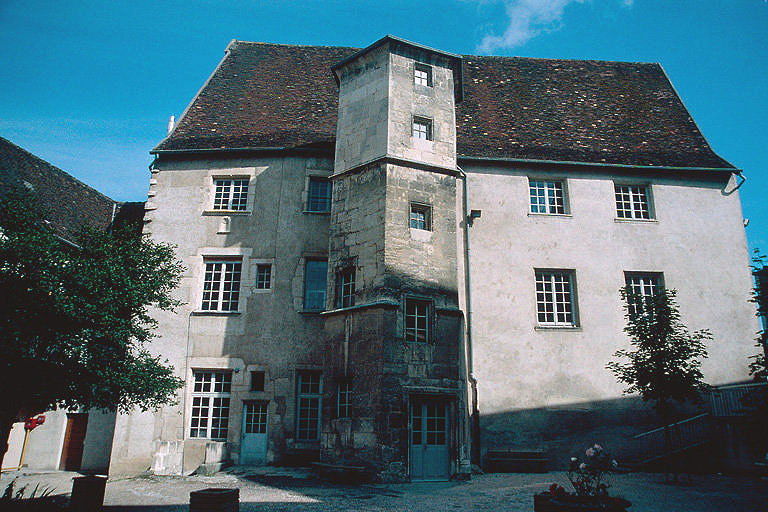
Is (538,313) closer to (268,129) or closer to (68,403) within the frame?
(268,129)

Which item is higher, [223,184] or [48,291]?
[223,184]

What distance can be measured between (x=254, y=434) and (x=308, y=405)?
148 centimetres

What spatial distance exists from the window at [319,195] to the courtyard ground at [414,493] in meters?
6.91

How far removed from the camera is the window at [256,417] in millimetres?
14180

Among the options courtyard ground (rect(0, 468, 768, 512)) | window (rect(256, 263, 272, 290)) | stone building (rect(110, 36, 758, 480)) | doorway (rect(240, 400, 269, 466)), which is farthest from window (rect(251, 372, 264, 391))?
window (rect(256, 263, 272, 290))

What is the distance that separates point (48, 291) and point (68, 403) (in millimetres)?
2191

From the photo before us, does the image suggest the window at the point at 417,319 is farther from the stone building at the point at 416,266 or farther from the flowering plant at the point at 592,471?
the flowering plant at the point at 592,471

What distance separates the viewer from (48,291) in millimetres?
9883

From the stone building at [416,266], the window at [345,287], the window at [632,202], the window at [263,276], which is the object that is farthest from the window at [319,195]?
the window at [632,202]

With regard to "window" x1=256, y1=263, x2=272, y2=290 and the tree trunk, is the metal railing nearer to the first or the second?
"window" x1=256, y1=263, x2=272, y2=290

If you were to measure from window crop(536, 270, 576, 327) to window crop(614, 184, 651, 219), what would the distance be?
2.67 m

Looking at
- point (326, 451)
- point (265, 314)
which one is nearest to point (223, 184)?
point (265, 314)

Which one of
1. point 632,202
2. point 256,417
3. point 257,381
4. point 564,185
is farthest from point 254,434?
point 632,202

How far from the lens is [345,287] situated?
45.4 ft
